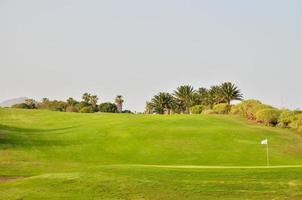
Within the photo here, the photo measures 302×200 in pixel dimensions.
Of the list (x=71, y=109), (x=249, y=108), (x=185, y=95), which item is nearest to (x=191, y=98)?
(x=185, y=95)

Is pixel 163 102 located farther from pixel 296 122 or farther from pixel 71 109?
pixel 296 122

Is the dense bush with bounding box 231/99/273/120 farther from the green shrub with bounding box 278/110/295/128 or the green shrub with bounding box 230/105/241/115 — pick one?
the green shrub with bounding box 278/110/295/128

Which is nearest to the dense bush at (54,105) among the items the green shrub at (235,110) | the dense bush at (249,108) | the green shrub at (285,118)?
the green shrub at (235,110)

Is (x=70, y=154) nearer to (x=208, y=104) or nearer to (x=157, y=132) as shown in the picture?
(x=157, y=132)

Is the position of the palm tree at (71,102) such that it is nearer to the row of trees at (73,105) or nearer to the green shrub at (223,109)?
the row of trees at (73,105)

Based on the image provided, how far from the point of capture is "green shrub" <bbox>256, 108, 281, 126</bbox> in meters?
67.5

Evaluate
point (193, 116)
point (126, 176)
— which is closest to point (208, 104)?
point (193, 116)

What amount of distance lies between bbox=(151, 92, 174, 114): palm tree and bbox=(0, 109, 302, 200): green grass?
5849 centimetres

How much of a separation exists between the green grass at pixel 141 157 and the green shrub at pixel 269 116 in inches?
110

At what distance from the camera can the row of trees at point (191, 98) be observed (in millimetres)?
120938

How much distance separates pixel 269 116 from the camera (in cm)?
6750

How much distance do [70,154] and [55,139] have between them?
717 cm

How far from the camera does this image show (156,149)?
55.3 metres

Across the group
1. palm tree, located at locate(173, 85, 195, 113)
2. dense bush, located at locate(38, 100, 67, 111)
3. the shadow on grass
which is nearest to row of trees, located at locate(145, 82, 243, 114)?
palm tree, located at locate(173, 85, 195, 113)
